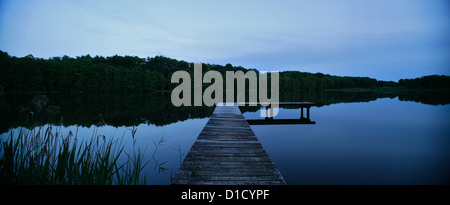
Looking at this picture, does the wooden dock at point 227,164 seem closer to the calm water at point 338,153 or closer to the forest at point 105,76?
the calm water at point 338,153

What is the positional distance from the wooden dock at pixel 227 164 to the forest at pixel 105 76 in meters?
34.4

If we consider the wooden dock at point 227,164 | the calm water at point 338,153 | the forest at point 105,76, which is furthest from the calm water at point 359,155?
the forest at point 105,76

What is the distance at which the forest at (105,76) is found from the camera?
33.9 meters

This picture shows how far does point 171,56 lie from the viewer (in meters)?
61.5

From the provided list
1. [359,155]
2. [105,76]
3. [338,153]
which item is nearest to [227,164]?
[338,153]

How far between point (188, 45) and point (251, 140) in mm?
40659

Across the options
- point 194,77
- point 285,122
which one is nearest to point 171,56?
point 194,77

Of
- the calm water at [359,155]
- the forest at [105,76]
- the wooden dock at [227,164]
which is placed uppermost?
the forest at [105,76]

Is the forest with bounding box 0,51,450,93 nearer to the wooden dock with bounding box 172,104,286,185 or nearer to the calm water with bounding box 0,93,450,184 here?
the calm water with bounding box 0,93,450,184

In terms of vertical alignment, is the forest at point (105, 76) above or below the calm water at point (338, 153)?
above

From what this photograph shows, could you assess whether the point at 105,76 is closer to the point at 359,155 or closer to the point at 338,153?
the point at 338,153

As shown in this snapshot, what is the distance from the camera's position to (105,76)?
43.6 meters

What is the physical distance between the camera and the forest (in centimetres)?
3391

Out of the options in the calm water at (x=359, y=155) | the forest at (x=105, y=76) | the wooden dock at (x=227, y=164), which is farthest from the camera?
the forest at (x=105, y=76)
